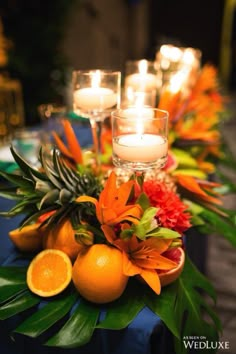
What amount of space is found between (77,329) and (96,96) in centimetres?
56

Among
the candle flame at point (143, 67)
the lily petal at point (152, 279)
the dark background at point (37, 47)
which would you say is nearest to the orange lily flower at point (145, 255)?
the lily petal at point (152, 279)

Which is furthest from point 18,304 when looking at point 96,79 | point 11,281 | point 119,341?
point 96,79

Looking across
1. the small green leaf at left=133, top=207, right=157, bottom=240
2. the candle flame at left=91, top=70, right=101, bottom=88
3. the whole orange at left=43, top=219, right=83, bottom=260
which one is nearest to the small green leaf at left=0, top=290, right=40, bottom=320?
the whole orange at left=43, top=219, right=83, bottom=260

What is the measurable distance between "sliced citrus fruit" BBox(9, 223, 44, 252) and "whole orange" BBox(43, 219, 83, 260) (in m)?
0.05

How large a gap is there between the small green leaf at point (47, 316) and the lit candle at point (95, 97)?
1.55 ft

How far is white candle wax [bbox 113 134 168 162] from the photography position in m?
0.77

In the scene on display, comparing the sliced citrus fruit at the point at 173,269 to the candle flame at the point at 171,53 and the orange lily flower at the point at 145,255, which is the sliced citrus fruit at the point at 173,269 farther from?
the candle flame at the point at 171,53

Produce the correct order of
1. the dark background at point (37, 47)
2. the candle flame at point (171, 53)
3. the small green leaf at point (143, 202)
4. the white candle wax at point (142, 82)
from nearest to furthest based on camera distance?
the small green leaf at point (143, 202) → the white candle wax at point (142, 82) → the candle flame at point (171, 53) → the dark background at point (37, 47)

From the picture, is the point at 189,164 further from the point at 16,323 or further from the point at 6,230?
the point at 16,323

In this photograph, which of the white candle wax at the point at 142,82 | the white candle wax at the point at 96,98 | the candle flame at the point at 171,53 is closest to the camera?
the white candle wax at the point at 96,98

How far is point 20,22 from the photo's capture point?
2.99 meters

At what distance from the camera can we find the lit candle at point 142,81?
134 cm

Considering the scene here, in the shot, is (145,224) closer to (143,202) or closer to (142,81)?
(143,202)

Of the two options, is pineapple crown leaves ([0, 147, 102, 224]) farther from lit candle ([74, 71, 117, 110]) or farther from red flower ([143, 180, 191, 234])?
lit candle ([74, 71, 117, 110])
